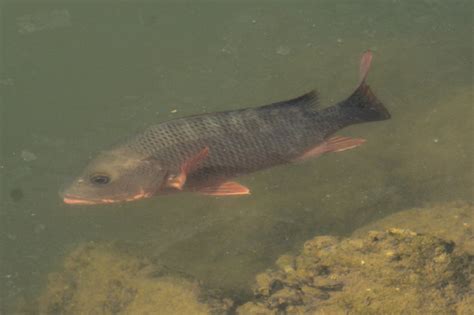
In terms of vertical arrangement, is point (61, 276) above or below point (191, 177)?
below

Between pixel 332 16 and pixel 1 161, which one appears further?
pixel 332 16

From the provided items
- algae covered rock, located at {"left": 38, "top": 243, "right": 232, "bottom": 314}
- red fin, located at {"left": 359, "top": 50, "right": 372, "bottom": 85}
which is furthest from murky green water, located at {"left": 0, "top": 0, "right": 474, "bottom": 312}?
red fin, located at {"left": 359, "top": 50, "right": 372, "bottom": 85}

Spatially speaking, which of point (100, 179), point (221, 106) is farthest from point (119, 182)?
point (221, 106)

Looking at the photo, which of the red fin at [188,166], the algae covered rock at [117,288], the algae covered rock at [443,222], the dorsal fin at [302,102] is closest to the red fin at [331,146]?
the dorsal fin at [302,102]

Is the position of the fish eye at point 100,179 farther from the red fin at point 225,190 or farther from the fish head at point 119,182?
the red fin at point 225,190

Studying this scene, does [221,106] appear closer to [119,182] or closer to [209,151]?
[209,151]

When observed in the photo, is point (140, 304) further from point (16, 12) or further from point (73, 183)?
point (16, 12)

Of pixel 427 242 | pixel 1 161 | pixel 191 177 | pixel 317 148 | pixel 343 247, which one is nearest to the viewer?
pixel 427 242

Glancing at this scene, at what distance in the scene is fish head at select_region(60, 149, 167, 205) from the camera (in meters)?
3.61

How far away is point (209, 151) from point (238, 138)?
0.27 m

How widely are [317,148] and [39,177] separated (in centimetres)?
369

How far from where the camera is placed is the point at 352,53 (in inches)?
279

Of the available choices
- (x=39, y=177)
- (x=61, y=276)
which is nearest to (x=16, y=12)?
(x=39, y=177)

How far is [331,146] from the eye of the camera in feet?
12.8
